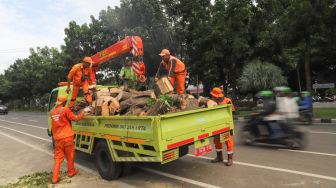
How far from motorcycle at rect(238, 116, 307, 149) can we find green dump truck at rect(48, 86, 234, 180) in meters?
2.20

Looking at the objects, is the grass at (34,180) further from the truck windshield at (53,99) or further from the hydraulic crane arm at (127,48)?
the hydraulic crane arm at (127,48)

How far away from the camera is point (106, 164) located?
6.27m

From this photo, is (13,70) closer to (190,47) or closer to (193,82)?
(193,82)

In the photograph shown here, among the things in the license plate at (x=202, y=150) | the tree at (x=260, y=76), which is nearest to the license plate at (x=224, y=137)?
the license plate at (x=202, y=150)

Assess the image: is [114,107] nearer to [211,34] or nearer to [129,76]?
[129,76]

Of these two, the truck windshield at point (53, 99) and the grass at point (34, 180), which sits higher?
the truck windshield at point (53, 99)

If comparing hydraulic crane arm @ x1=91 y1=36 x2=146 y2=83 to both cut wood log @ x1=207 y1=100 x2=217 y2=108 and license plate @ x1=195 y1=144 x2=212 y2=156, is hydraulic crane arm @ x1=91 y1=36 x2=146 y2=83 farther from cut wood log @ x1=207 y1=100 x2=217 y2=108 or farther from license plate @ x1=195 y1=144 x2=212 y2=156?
license plate @ x1=195 y1=144 x2=212 y2=156

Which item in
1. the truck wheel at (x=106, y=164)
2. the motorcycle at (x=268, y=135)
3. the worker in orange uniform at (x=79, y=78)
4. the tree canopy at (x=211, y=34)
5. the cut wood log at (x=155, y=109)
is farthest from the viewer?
the tree canopy at (x=211, y=34)

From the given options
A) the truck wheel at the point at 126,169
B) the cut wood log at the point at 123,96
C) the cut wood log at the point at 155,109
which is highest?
the cut wood log at the point at 123,96

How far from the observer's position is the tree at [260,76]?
A: 22606 mm

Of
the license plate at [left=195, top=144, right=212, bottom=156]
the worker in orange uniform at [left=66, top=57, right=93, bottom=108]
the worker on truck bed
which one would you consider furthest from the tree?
the license plate at [left=195, top=144, right=212, bottom=156]

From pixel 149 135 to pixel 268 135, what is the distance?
4.32 m

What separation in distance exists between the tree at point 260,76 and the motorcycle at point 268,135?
14.1 metres

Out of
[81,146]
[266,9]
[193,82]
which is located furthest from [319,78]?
[81,146]
